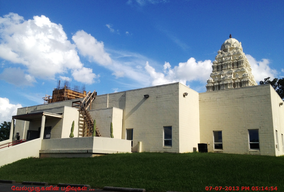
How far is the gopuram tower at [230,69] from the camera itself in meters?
39.6

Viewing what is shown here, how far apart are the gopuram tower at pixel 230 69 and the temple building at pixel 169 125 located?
52.2 ft

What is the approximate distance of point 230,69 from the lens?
41.1m

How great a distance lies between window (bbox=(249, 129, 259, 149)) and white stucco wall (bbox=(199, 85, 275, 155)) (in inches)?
11.4

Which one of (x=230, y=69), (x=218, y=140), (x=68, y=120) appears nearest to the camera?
(x=218, y=140)

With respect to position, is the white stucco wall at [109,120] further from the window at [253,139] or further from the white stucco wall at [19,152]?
the window at [253,139]

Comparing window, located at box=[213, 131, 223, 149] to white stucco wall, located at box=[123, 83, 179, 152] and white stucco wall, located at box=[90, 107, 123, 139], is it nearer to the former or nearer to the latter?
white stucco wall, located at box=[123, 83, 179, 152]

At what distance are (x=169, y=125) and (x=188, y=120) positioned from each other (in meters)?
1.88

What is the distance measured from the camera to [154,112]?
21.6 metres

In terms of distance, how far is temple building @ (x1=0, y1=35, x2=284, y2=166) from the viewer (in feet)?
63.2

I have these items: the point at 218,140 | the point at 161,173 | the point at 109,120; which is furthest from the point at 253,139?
the point at 109,120

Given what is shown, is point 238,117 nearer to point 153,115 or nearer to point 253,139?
point 253,139

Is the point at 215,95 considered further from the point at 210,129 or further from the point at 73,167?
the point at 73,167

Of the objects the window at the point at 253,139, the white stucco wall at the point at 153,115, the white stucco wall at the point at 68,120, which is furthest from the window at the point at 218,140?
the white stucco wall at the point at 68,120

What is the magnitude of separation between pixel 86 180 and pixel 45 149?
37.1ft
